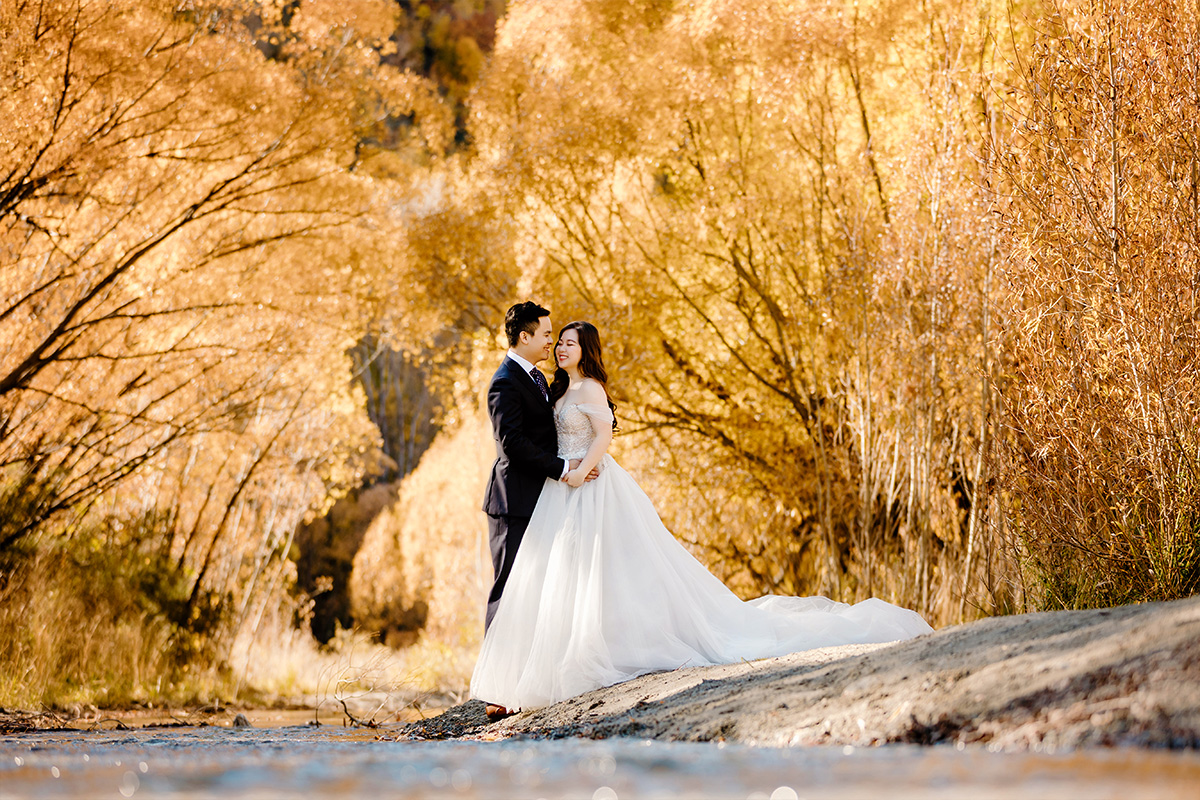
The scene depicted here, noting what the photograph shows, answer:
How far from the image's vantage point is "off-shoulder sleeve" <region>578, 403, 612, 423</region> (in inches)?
200

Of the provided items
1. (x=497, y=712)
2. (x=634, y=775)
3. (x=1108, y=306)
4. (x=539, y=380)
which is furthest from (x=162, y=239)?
(x=634, y=775)

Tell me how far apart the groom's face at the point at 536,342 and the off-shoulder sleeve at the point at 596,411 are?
0.38 meters

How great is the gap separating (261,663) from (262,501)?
4.53 m

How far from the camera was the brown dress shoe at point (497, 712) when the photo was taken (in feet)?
15.2

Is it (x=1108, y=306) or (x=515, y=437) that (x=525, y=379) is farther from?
(x=1108, y=306)

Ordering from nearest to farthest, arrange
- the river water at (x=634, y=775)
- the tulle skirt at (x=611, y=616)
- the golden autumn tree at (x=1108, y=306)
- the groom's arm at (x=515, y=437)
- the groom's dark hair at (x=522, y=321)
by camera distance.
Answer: the river water at (x=634, y=775) < the golden autumn tree at (x=1108, y=306) < the tulle skirt at (x=611, y=616) < the groom's arm at (x=515, y=437) < the groom's dark hair at (x=522, y=321)

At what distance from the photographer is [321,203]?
9398mm

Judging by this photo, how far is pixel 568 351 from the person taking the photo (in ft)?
16.9

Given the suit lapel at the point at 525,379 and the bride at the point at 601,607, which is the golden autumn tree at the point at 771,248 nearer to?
the bride at the point at 601,607

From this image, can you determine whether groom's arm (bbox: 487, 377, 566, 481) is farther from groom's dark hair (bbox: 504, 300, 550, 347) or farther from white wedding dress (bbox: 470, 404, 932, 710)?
groom's dark hair (bbox: 504, 300, 550, 347)

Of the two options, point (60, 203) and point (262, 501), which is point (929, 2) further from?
point (262, 501)

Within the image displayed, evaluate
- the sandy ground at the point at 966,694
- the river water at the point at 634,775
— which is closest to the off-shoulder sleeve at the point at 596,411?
the sandy ground at the point at 966,694

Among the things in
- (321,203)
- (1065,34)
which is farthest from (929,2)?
(321,203)

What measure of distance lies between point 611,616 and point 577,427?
976 millimetres
